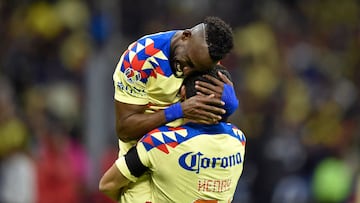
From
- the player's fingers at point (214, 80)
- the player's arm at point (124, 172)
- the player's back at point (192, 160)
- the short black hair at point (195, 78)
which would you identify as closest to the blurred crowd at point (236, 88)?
the player's arm at point (124, 172)

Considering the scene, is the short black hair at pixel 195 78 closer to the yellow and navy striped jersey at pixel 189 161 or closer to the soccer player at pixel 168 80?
the soccer player at pixel 168 80

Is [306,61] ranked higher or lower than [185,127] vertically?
lower

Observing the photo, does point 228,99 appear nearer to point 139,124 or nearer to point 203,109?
point 203,109

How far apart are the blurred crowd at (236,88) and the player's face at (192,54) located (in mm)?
5582

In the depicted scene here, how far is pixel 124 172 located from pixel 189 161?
38 centimetres

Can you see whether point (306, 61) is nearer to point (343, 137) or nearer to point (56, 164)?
point (343, 137)


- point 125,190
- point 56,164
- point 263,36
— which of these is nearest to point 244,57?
point 263,36

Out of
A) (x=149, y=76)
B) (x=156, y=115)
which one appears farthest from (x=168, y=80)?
(x=156, y=115)

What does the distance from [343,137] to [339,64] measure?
2.65 metres

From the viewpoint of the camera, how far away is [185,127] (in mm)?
6734

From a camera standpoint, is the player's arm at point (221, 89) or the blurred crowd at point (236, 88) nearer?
the player's arm at point (221, 89)

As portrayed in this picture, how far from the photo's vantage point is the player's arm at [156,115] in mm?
6645

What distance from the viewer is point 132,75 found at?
6742 millimetres

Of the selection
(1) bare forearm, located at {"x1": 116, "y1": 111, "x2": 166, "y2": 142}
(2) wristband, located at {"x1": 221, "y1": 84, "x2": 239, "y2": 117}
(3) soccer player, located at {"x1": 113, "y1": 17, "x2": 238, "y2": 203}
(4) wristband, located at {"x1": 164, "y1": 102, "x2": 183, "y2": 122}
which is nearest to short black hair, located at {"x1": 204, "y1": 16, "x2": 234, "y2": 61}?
(3) soccer player, located at {"x1": 113, "y1": 17, "x2": 238, "y2": 203}
